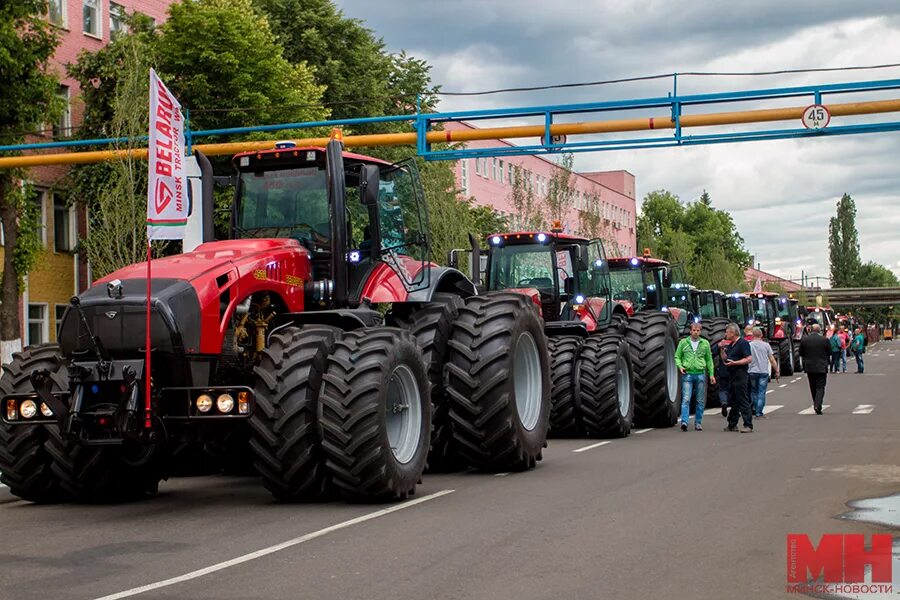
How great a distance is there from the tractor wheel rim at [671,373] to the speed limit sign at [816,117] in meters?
4.35

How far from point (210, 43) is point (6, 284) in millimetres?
8816

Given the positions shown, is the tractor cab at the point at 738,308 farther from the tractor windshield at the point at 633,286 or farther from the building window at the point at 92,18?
the building window at the point at 92,18

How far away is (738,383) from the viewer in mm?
20078

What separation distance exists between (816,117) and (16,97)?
19.5m

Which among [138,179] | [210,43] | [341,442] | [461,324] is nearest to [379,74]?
[210,43]

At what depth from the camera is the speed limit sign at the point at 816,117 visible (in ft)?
69.4

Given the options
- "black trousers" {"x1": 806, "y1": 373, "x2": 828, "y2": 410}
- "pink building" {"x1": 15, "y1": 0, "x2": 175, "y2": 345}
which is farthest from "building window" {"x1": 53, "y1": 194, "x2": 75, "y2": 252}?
"black trousers" {"x1": 806, "y1": 373, "x2": 828, "y2": 410}

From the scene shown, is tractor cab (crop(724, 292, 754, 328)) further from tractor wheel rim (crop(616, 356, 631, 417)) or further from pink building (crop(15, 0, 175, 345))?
tractor wheel rim (crop(616, 356, 631, 417))

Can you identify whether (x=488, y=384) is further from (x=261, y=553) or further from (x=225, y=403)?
(x=261, y=553)

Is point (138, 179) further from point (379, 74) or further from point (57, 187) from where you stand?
point (379, 74)

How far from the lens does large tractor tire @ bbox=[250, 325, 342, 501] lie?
10266 mm

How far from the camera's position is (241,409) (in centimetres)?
1020

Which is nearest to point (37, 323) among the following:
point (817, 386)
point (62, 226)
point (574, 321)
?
point (62, 226)

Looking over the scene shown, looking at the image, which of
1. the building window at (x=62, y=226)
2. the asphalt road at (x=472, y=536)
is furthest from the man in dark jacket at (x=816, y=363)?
the building window at (x=62, y=226)
